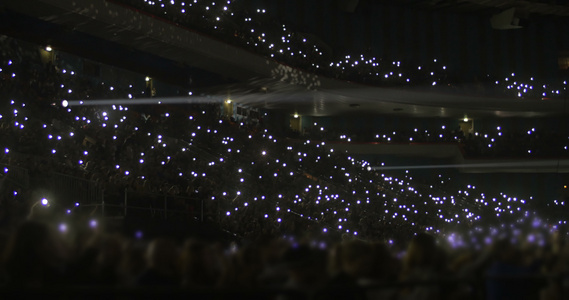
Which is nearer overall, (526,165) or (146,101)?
(146,101)

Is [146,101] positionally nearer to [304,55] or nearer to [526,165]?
[304,55]

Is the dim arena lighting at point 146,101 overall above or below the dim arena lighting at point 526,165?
above

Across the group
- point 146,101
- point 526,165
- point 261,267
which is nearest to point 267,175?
point 146,101

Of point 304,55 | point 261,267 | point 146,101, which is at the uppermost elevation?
point 304,55

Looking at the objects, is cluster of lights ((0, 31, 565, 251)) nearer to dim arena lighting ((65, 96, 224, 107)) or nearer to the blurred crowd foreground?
dim arena lighting ((65, 96, 224, 107))

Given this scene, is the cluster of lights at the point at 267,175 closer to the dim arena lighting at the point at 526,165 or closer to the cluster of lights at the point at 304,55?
the cluster of lights at the point at 304,55

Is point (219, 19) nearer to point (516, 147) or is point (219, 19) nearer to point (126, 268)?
point (516, 147)

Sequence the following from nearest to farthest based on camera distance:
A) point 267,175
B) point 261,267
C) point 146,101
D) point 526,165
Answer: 1. point 261,267
2. point 267,175
3. point 146,101
4. point 526,165

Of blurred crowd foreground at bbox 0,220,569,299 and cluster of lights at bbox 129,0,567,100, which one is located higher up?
cluster of lights at bbox 129,0,567,100

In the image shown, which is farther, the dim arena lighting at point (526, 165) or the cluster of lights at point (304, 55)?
the dim arena lighting at point (526, 165)

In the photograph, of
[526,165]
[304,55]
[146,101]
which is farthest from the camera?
[526,165]

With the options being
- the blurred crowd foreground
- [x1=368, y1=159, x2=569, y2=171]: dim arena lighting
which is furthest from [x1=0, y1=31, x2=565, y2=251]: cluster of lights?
the blurred crowd foreground

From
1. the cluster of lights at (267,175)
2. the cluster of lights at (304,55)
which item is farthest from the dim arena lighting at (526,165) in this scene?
the cluster of lights at (267,175)

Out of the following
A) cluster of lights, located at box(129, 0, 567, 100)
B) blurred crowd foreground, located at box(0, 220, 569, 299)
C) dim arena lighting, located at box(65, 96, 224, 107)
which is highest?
cluster of lights, located at box(129, 0, 567, 100)
